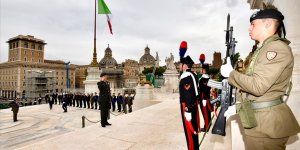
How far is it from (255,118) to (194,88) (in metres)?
1.99

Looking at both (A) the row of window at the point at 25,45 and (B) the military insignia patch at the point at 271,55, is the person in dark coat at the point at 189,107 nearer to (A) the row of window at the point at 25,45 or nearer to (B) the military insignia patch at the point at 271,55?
(B) the military insignia patch at the point at 271,55

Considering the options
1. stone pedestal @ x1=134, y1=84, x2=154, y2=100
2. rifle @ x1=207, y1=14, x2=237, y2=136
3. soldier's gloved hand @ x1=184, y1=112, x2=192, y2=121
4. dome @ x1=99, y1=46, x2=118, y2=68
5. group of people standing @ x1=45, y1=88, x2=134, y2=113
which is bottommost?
group of people standing @ x1=45, y1=88, x2=134, y2=113

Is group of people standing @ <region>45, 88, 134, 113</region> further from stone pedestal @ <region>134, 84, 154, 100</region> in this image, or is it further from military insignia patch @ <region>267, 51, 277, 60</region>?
military insignia patch @ <region>267, 51, 277, 60</region>

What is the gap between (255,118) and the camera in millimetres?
1968

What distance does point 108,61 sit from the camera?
14600cm

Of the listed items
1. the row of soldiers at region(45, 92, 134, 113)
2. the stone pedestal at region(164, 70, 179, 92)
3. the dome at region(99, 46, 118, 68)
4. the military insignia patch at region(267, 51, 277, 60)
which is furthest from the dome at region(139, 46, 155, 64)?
the military insignia patch at region(267, 51, 277, 60)

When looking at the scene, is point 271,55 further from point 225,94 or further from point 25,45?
point 25,45

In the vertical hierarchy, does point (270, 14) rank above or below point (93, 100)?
above

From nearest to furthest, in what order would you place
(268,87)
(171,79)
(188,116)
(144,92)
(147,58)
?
(268,87) → (188,116) → (144,92) → (171,79) → (147,58)

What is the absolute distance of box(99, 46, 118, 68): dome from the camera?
144 m

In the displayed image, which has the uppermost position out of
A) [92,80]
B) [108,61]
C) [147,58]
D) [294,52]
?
[147,58]

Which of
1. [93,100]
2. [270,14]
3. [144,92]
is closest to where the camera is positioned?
[270,14]

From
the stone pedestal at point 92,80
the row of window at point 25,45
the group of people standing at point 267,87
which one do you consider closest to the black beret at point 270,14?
the group of people standing at point 267,87

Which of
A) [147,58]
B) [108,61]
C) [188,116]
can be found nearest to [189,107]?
[188,116]
